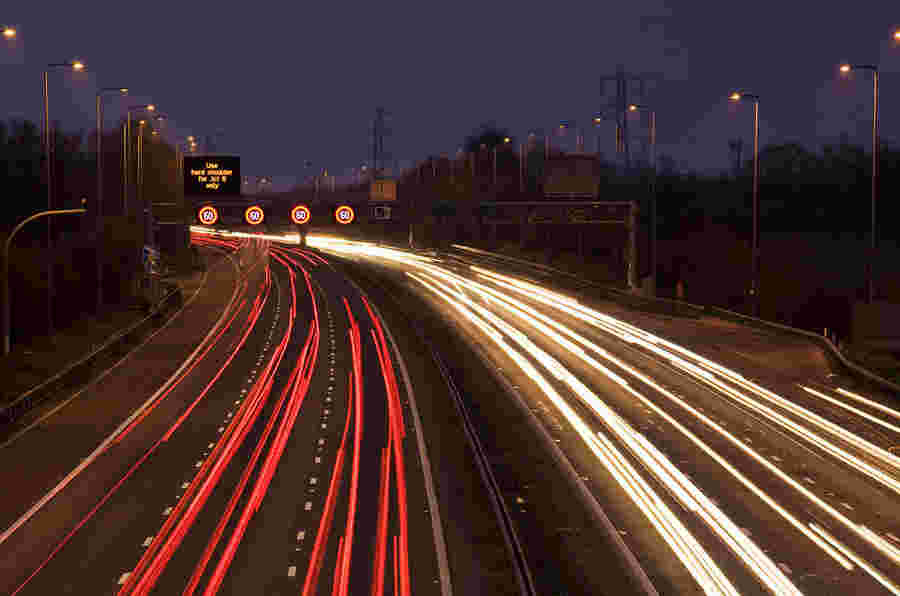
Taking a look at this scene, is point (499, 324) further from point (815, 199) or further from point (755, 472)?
point (815, 199)

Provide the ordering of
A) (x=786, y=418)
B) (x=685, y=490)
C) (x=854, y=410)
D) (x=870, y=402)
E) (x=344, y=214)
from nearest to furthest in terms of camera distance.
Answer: (x=685, y=490) → (x=786, y=418) → (x=854, y=410) → (x=870, y=402) → (x=344, y=214)

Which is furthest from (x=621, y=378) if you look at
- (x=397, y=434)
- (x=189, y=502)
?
→ (x=189, y=502)

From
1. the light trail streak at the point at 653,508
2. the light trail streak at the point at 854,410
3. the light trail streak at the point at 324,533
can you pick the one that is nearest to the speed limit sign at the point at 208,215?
the light trail streak at the point at 653,508

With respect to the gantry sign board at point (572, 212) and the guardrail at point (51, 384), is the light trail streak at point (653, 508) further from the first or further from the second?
the gantry sign board at point (572, 212)

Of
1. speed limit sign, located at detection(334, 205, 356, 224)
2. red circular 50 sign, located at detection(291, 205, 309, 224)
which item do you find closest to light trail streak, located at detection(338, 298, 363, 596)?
red circular 50 sign, located at detection(291, 205, 309, 224)

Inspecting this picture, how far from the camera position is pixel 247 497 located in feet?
75.7

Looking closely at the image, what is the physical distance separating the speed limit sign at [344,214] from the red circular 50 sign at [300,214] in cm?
197

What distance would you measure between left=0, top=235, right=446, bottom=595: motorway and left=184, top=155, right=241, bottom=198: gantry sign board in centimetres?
2794

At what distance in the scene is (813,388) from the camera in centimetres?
3559

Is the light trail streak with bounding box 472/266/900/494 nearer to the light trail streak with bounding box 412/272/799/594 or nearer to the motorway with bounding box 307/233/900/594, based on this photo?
the motorway with bounding box 307/233/900/594

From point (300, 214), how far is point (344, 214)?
298 centimetres

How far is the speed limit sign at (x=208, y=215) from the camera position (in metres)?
70.9

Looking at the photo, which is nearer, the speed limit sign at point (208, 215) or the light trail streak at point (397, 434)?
the light trail streak at point (397, 434)

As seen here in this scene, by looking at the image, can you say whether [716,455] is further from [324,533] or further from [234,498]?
[234,498]
